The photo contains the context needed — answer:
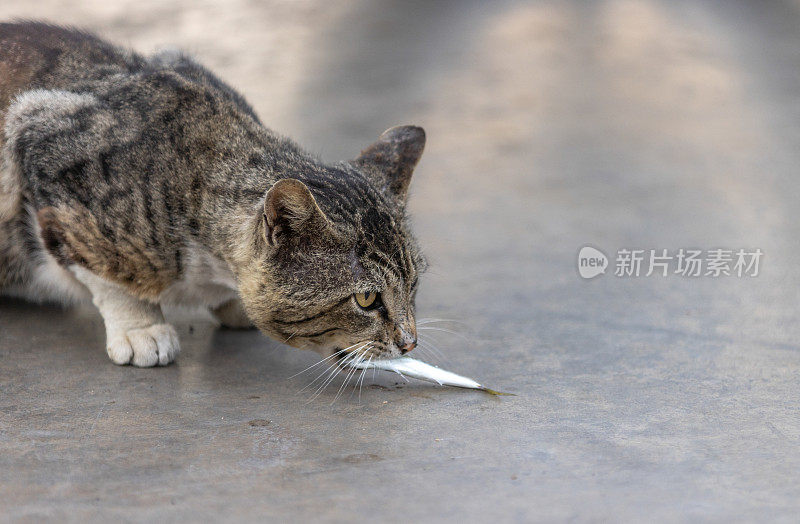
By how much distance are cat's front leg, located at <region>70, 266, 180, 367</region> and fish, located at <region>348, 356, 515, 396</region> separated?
0.76 metres

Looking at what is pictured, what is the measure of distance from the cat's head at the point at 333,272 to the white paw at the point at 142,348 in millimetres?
482

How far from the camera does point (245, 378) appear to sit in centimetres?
318

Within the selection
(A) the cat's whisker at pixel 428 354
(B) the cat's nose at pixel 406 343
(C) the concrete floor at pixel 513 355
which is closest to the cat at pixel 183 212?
(B) the cat's nose at pixel 406 343

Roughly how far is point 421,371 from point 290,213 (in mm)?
771

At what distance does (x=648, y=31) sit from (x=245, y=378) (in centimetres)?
771

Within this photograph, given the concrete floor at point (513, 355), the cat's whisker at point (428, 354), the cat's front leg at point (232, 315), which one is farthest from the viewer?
the cat's front leg at point (232, 315)

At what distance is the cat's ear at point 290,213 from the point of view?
2.65 m

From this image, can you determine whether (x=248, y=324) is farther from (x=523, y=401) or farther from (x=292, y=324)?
(x=523, y=401)

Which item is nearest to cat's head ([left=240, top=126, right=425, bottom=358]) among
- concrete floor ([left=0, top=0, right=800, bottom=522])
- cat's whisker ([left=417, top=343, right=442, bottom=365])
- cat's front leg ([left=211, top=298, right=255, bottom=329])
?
concrete floor ([left=0, top=0, right=800, bottom=522])

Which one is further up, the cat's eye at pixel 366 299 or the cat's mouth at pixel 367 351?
the cat's eye at pixel 366 299

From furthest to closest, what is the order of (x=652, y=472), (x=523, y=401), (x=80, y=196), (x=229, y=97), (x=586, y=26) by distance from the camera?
(x=586, y=26), (x=229, y=97), (x=80, y=196), (x=523, y=401), (x=652, y=472)

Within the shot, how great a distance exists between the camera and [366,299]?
290cm

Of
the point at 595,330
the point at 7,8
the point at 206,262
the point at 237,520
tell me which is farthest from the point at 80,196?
the point at 7,8

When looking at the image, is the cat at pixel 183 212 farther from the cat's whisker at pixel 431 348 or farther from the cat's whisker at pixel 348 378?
the cat's whisker at pixel 431 348
